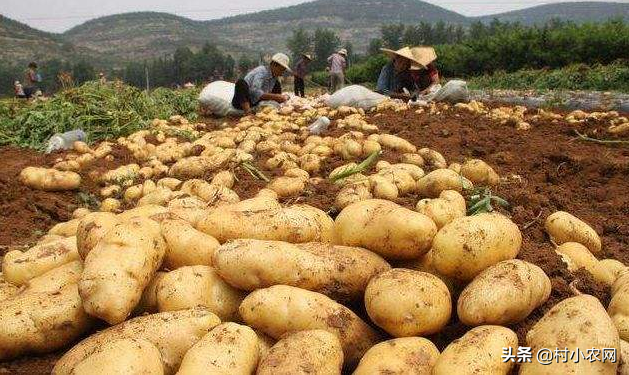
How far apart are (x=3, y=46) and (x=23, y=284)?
244 ft

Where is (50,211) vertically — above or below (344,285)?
below

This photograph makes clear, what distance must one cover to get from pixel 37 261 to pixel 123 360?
107cm

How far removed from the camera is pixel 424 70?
9594 millimetres

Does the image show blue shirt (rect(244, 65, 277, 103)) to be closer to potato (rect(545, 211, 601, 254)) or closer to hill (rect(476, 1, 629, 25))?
potato (rect(545, 211, 601, 254))

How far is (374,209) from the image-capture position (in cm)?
225

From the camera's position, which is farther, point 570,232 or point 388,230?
point 570,232

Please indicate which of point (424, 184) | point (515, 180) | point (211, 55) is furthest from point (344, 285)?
point (211, 55)

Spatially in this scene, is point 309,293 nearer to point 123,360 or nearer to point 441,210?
point 123,360

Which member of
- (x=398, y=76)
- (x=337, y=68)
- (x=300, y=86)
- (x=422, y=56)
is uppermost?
(x=422, y=56)

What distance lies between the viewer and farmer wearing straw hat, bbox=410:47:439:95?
891cm

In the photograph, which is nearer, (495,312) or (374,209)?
(495,312)

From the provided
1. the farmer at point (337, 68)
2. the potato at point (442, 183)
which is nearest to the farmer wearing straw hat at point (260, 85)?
the potato at point (442, 183)

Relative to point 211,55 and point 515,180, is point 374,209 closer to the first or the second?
point 515,180

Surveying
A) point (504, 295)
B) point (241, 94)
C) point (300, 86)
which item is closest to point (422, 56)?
point (241, 94)
